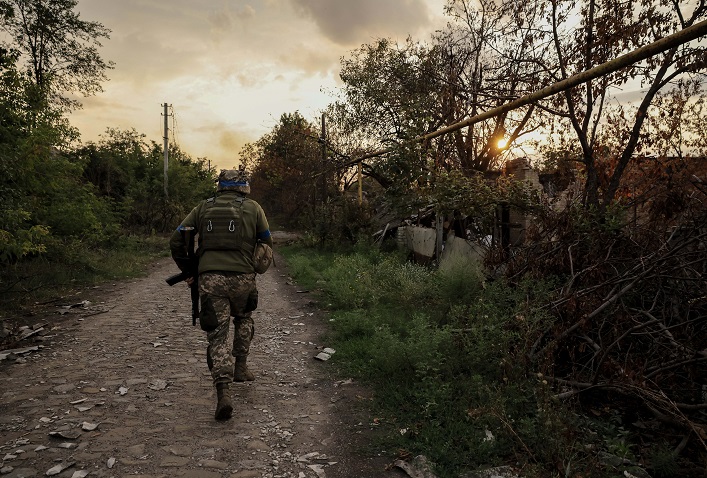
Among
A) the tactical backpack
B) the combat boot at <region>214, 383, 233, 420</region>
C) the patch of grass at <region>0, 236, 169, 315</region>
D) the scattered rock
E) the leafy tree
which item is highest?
the leafy tree

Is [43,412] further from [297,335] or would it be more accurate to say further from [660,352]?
[660,352]

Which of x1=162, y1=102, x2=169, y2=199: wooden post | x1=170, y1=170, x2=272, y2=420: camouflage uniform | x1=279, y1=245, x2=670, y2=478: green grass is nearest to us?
x1=279, y1=245, x2=670, y2=478: green grass

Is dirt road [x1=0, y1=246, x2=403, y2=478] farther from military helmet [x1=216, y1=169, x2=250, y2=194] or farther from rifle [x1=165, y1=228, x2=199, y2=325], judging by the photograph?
military helmet [x1=216, y1=169, x2=250, y2=194]

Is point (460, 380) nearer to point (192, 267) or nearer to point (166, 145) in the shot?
point (192, 267)

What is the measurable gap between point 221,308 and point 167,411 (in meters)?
1.02

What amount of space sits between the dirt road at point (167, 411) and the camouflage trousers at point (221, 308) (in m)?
0.42

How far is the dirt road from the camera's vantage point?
306 centimetres

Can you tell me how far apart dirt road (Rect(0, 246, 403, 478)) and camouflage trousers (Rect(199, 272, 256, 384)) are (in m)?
0.42

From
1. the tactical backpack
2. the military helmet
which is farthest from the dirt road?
the military helmet

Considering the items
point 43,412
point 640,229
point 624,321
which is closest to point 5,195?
point 43,412

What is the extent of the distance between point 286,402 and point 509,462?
213 cm

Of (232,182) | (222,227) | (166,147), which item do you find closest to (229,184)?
(232,182)

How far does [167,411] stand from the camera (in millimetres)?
3852

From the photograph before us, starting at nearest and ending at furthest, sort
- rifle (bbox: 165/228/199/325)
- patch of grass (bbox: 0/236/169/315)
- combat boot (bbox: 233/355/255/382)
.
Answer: rifle (bbox: 165/228/199/325), combat boot (bbox: 233/355/255/382), patch of grass (bbox: 0/236/169/315)
